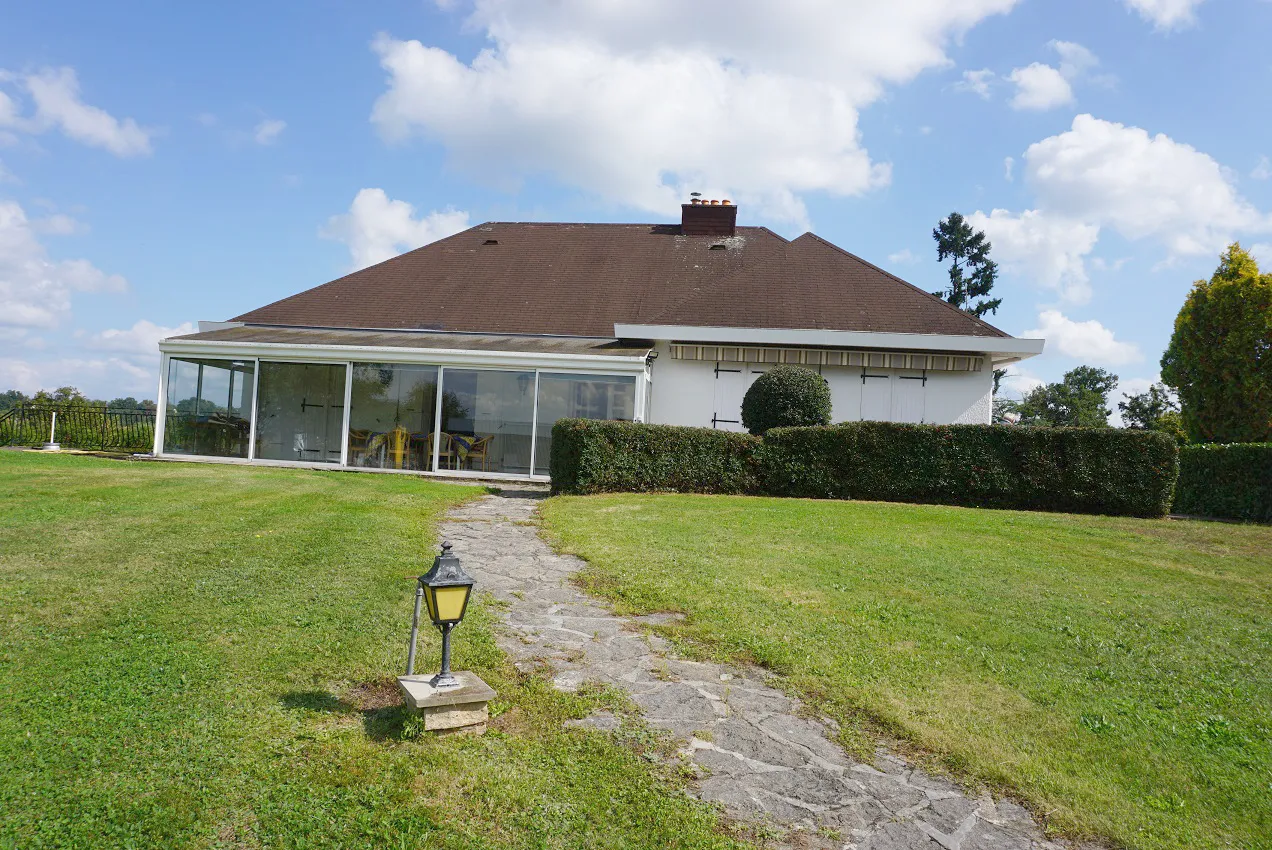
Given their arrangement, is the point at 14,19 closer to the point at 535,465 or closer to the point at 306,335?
the point at 306,335

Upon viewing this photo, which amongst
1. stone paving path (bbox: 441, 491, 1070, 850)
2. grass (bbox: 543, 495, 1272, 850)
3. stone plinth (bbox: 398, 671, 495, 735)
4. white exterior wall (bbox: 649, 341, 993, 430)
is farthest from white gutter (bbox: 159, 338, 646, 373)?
stone plinth (bbox: 398, 671, 495, 735)

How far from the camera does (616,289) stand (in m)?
21.0

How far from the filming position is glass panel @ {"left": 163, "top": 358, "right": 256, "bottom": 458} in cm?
1722

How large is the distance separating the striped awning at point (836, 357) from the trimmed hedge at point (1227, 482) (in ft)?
15.0

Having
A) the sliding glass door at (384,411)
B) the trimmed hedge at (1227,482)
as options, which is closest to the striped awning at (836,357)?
the sliding glass door at (384,411)

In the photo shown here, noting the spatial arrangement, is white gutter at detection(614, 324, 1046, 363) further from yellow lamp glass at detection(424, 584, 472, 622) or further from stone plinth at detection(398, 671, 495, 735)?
stone plinth at detection(398, 671, 495, 735)

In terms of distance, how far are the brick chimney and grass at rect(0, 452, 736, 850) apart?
60.3 feet

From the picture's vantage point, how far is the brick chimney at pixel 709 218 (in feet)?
76.4

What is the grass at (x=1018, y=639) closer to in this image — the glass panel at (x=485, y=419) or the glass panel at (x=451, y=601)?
the glass panel at (x=451, y=601)

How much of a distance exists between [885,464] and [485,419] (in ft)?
27.5

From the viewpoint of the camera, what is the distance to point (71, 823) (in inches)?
113

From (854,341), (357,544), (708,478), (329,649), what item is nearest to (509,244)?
(854,341)

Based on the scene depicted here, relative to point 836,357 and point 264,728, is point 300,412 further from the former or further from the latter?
point 264,728

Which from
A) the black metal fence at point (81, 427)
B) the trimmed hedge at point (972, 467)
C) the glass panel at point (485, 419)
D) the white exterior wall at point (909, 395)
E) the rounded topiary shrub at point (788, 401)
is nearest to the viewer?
the trimmed hedge at point (972, 467)
